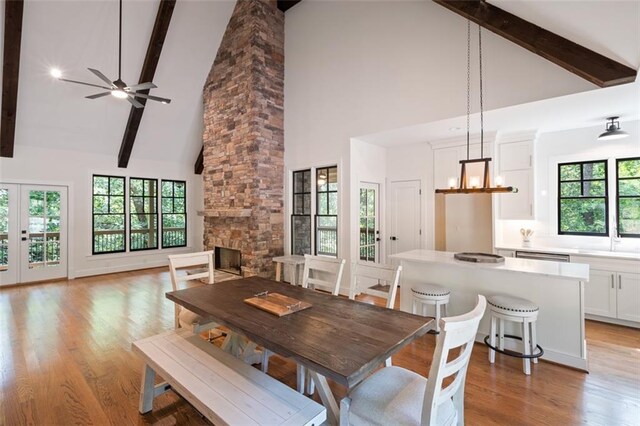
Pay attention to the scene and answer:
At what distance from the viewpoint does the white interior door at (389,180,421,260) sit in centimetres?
561

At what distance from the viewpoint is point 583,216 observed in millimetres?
4504

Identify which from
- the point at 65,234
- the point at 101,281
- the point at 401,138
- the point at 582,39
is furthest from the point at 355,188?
the point at 65,234

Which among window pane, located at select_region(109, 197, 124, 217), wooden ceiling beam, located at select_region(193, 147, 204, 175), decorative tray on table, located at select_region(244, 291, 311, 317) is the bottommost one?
decorative tray on table, located at select_region(244, 291, 311, 317)

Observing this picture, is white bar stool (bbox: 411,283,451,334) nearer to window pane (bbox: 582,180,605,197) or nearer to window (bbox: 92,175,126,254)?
window pane (bbox: 582,180,605,197)

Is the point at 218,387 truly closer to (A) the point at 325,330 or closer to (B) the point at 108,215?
(A) the point at 325,330

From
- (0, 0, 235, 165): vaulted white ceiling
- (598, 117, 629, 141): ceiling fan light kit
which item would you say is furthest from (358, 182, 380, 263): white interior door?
(0, 0, 235, 165): vaulted white ceiling

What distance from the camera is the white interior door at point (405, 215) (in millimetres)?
5613

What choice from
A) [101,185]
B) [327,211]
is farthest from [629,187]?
[101,185]

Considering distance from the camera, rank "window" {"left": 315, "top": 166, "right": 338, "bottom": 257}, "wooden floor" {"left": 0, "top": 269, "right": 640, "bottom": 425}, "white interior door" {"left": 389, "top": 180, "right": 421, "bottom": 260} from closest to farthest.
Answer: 1. "wooden floor" {"left": 0, "top": 269, "right": 640, "bottom": 425}
2. "window" {"left": 315, "top": 166, "right": 338, "bottom": 257}
3. "white interior door" {"left": 389, "top": 180, "right": 421, "bottom": 260}

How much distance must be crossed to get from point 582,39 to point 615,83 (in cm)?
52

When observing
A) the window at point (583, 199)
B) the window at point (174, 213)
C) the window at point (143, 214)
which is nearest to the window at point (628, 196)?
the window at point (583, 199)

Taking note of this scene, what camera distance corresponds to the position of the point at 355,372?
4.38ft

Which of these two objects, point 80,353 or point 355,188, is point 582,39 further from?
point 80,353

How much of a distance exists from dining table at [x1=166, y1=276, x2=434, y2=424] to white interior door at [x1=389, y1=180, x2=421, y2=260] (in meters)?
3.64
